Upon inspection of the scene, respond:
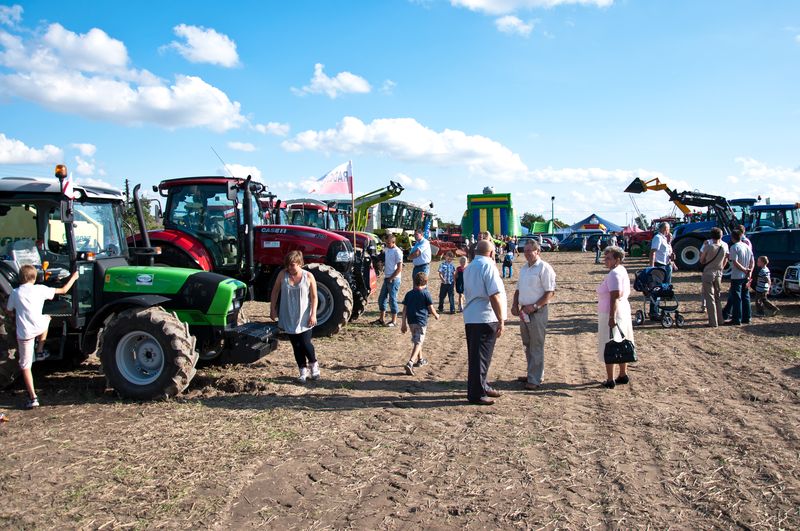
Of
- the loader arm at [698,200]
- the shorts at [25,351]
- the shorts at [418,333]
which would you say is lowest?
the shorts at [418,333]

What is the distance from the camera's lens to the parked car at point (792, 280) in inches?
454

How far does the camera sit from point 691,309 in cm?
1198

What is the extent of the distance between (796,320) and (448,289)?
630cm

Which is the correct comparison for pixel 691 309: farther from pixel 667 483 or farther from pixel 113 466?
pixel 113 466

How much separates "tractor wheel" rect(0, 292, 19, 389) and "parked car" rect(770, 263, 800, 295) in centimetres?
1304

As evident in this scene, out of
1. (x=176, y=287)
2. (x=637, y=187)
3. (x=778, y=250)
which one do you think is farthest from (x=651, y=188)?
(x=176, y=287)

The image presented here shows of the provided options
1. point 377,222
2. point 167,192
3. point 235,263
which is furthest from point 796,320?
point 377,222

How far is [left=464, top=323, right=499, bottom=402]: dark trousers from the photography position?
5.66 meters

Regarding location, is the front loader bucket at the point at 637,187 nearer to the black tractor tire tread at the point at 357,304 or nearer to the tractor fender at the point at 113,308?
the black tractor tire tread at the point at 357,304

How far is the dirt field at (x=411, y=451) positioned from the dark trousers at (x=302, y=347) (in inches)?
11.6

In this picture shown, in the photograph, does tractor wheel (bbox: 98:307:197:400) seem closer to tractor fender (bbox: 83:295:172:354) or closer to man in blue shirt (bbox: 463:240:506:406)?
tractor fender (bbox: 83:295:172:354)

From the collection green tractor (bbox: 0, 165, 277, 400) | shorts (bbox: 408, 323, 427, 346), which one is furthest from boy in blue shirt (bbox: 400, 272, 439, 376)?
green tractor (bbox: 0, 165, 277, 400)

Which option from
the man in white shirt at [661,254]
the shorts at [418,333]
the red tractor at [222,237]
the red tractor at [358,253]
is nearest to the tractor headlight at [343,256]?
the red tractor at [222,237]

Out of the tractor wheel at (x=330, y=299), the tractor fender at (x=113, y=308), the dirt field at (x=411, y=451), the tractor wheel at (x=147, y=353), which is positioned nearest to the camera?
the dirt field at (x=411, y=451)
